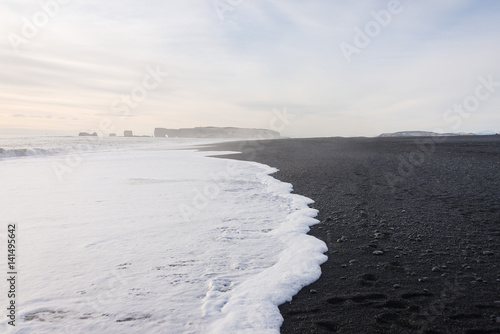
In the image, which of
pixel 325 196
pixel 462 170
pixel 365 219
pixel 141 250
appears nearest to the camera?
pixel 141 250

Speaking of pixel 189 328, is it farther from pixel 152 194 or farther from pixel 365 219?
pixel 152 194

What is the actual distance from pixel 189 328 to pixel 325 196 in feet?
21.1

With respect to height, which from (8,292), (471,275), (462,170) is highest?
(462,170)

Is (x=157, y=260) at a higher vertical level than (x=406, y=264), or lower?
lower

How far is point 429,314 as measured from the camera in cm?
302

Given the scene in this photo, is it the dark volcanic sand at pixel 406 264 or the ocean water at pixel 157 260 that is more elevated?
the dark volcanic sand at pixel 406 264

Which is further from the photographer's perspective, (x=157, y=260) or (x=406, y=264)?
(x=157, y=260)

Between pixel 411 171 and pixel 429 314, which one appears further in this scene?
pixel 411 171

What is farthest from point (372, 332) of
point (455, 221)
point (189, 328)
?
point (455, 221)

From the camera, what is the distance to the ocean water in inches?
118

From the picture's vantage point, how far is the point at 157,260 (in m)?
4.32

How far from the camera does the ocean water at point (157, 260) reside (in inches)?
118

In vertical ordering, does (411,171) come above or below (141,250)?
above

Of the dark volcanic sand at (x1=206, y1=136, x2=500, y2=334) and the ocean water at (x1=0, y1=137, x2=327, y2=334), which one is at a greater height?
the dark volcanic sand at (x1=206, y1=136, x2=500, y2=334)
